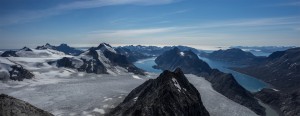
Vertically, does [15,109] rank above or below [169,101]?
above

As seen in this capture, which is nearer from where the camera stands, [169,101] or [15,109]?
[15,109]

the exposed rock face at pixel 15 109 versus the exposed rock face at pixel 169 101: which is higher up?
the exposed rock face at pixel 15 109

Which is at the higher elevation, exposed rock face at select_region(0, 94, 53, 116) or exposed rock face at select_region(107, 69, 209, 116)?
exposed rock face at select_region(0, 94, 53, 116)

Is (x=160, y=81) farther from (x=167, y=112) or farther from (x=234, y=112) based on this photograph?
(x=234, y=112)

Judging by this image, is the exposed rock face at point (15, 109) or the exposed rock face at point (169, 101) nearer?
the exposed rock face at point (15, 109)

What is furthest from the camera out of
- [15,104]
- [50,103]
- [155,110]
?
[50,103]

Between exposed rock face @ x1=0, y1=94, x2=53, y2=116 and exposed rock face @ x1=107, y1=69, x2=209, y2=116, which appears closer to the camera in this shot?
exposed rock face @ x1=0, y1=94, x2=53, y2=116

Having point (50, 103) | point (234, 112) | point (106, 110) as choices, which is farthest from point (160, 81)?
point (50, 103)

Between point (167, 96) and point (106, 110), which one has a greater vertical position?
point (167, 96)
